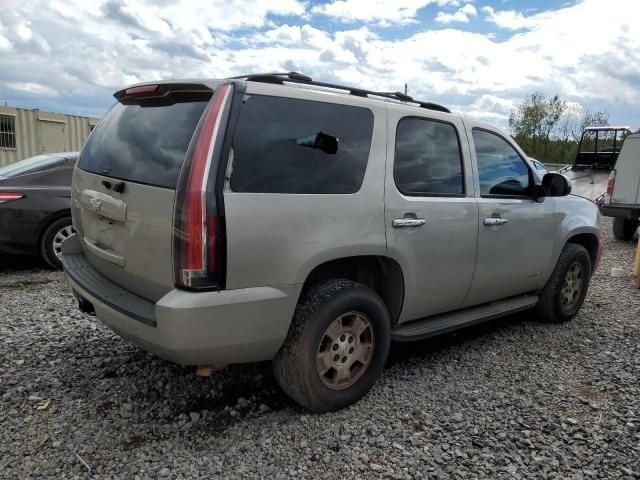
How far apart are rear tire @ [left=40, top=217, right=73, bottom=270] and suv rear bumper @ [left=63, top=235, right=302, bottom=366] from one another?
12.4 ft

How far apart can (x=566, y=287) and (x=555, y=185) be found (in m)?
1.10

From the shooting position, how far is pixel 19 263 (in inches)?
267

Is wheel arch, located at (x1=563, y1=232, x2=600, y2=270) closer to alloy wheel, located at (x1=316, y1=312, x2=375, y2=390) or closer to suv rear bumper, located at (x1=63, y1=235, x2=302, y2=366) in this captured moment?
alloy wheel, located at (x1=316, y1=312, x2=375, y2=390)

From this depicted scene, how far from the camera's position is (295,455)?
2.70 m

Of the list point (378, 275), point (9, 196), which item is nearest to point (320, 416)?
point (378, 275)

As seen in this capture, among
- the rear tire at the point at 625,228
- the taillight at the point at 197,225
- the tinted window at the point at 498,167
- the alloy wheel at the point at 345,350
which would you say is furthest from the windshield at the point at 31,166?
the rear tire at the point at 625,228

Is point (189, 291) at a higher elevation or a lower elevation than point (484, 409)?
higher

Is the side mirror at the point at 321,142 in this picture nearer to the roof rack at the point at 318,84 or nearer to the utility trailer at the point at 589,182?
the roof rack at the point at 318,84

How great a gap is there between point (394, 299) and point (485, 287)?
0.95 meters

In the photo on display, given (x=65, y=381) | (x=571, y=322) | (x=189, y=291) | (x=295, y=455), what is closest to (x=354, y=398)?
(x=295, y=455)

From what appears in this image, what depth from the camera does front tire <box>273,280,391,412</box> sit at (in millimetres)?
2852

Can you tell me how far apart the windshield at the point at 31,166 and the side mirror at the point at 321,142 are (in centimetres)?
469

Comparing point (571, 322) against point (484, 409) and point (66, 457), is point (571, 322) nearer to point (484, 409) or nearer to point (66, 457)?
point (484, 409)

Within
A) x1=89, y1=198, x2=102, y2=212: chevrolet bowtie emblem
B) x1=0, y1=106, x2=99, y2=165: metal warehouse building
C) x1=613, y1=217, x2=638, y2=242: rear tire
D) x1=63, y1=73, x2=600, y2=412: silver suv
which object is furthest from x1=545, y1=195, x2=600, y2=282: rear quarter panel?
x1=0, y1=106, x2=99, y2=165: metal warehouse building
